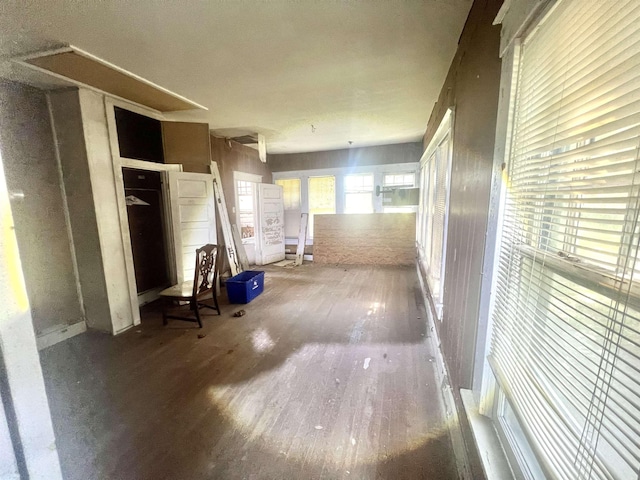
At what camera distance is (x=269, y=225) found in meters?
5.80

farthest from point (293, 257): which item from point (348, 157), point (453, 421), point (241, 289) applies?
point (453, 421)

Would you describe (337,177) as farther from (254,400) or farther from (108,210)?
(254,400)

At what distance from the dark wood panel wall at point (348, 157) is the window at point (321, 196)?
336 millimetres

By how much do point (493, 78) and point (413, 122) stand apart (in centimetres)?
315

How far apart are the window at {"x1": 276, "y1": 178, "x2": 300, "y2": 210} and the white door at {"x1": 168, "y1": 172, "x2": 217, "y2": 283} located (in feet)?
9.69

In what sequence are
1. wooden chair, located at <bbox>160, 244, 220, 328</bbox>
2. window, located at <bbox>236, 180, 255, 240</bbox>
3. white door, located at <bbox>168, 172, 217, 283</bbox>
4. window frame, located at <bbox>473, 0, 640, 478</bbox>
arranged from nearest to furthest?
window frame, located at <bbox>473, 0, 640, 478</bbox> → wooden chair, located at <bbox>160, 244, 220, 328</bbox> → white door, located at <bbox>168, 172, 217, 283</bbox> → window, located at <bbox>236, 180, 255, 240</bbox>

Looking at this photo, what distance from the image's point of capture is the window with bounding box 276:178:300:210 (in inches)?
260

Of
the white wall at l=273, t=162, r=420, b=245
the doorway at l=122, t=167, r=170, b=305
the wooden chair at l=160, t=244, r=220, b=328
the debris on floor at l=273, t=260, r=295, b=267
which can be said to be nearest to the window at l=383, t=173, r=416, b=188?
the white wall at l=273, t=162, r=420, b=245

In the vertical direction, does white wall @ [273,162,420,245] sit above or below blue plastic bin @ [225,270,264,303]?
above

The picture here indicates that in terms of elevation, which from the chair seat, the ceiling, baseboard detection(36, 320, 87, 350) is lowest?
baseboard detection(36, 320, 87, 350)

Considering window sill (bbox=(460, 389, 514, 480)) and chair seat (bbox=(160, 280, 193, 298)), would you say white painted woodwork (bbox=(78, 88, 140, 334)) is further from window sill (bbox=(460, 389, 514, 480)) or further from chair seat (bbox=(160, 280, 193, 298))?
window sill (bbox=(460, 389, 514, 480))

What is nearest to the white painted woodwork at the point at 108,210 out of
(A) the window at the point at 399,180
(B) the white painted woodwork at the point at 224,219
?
(B) the white painted woodwork at the point at 224,219

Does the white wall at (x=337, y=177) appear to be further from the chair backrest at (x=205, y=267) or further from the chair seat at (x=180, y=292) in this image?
the chair seat at (x=180, y=292)

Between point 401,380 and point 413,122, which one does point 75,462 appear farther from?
point 413,122
